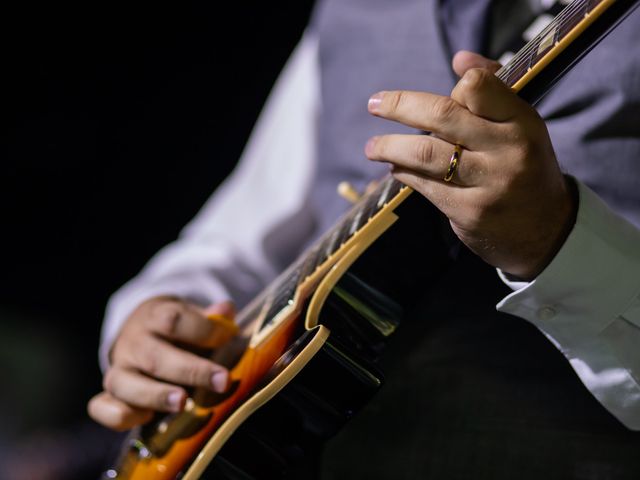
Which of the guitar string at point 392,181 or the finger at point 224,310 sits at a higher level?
the guitar string at point 392,181

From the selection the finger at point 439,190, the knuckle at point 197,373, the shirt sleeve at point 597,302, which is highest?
the finger at point 439,190

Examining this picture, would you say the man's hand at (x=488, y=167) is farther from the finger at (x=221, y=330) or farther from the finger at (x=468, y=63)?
the finger at (x=221, y=330)

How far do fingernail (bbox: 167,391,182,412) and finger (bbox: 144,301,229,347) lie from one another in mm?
66

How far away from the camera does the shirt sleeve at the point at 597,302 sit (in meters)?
0.49

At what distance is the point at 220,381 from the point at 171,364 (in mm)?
70

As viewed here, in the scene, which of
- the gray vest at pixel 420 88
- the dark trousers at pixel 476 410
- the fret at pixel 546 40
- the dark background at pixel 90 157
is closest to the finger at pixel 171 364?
the dark trousers at pixel 476 410

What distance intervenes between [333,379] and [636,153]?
33 centimetres

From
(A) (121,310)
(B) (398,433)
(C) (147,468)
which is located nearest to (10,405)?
(A) (121,310)

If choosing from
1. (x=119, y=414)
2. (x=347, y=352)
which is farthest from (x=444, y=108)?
(x=119, y=414)

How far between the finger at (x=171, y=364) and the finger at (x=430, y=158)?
0.28 meters

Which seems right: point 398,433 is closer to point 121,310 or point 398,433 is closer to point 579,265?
point 579,265

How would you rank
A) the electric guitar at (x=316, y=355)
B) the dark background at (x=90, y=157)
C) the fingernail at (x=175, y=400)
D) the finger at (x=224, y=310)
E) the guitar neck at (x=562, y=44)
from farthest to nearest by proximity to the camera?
1. the dark background at (x=90, y=157)
2. the finger at (x=224, y=310)
3. the fingernail at (x=175, y=400)
4. the electric guitar at (x=316, y=355)
5. the guitar neck at (x=562, y=44)

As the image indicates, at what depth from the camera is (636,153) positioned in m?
0.59

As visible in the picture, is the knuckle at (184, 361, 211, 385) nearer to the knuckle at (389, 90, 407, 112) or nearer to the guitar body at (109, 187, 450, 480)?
the guitar body at (109, 187, 450, 480)
